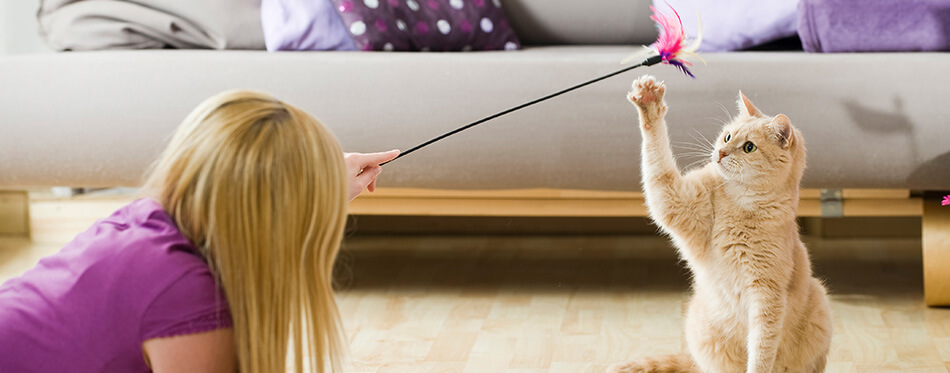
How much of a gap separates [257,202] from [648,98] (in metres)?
0.53

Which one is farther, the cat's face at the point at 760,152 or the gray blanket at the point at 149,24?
the gray blanket at the point at 149,24

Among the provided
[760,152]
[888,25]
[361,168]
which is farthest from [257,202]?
[888,25]

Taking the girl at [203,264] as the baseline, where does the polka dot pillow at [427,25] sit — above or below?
below

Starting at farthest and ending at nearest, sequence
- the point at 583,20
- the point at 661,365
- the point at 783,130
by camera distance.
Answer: the point at 583,20, the point at 661,365, the point at 783,130

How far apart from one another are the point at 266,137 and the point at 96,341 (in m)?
0.25

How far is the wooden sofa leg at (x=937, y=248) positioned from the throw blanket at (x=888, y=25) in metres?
0.28

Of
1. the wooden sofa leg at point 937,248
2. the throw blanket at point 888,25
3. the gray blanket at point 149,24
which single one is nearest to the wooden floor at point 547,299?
the wooden sofa leg at point 937,248

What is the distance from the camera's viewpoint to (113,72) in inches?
68.4

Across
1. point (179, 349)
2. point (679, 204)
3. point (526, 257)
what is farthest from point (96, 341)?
point (526, 257)

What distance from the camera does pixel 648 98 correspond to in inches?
47.9

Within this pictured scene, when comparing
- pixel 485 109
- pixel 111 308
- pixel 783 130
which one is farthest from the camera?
pixel 485 109

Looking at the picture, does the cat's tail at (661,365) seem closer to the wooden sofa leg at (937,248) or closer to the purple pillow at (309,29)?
the wooden sofa leg at (937,248)

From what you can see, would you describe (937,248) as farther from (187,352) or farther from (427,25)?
(187,352)

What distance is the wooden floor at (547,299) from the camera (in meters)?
1.56
